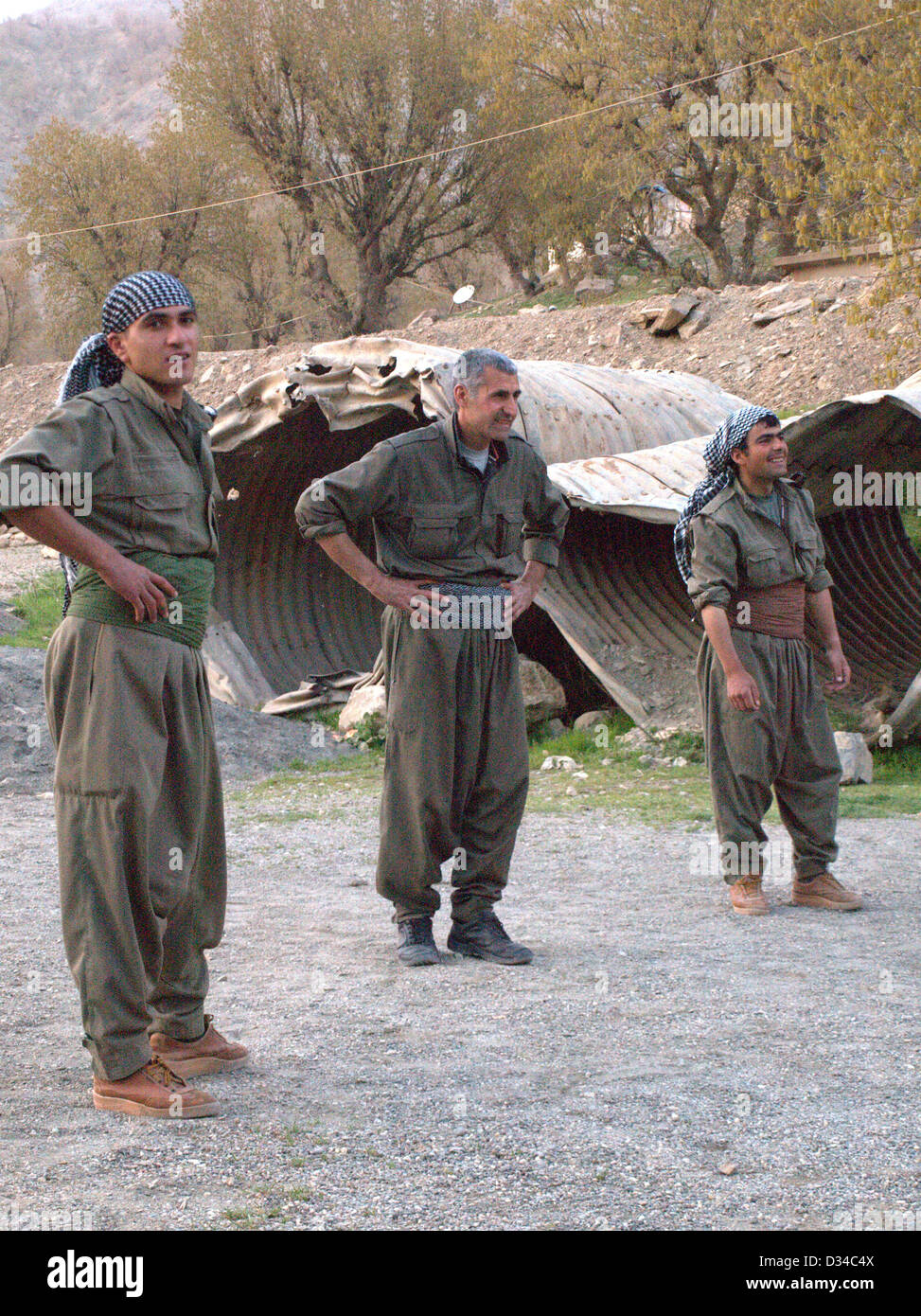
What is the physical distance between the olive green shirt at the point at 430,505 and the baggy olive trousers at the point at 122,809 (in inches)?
53.0

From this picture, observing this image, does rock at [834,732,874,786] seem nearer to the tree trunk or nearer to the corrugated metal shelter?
the corrugated metal shelter

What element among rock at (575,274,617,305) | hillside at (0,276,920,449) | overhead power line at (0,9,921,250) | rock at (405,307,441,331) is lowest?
hillside at (0,276,920,449)

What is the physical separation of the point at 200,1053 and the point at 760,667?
2.74m

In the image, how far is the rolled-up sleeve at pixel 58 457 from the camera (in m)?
2.91

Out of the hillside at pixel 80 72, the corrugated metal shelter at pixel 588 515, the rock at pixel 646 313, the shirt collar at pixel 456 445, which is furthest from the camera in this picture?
the hillside at pixel 80 72

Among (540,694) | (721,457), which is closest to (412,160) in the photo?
(540,694)

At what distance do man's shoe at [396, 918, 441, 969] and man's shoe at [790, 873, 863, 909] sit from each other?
161 centimetres

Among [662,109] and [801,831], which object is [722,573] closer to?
[801,831]

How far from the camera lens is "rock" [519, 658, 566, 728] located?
34.1 ft

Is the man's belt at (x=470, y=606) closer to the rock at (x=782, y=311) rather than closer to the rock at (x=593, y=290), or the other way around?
the rock at (x=782, y=311)

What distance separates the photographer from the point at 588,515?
11000 millimetres

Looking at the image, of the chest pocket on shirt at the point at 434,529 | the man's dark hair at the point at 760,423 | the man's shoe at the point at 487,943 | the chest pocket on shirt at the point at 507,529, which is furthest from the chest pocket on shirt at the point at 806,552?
the man's shoe at the point at 487,943

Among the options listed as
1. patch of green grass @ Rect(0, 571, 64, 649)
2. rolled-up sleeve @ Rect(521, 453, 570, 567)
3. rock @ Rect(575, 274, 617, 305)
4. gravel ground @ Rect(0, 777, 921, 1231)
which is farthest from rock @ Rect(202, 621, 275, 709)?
rock @ Rect(575, 274, 617, 305)

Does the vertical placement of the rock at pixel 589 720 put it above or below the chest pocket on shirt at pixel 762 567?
below
